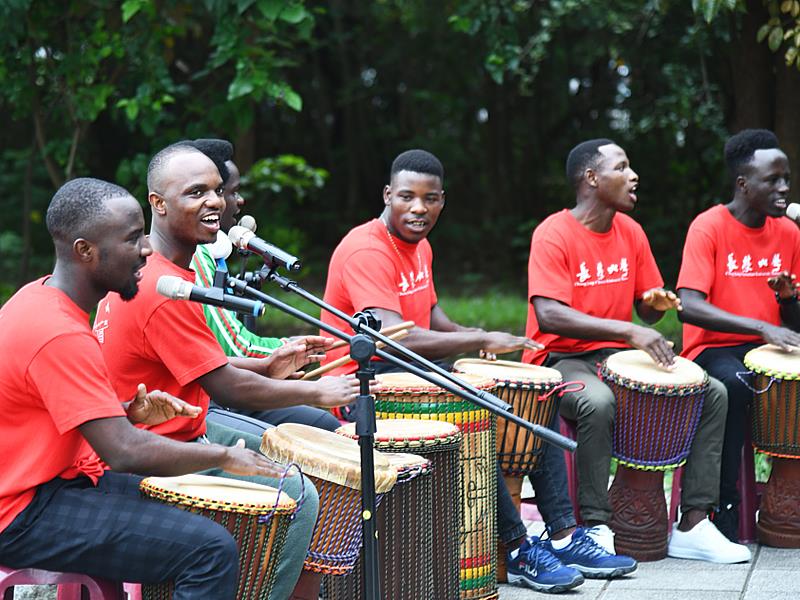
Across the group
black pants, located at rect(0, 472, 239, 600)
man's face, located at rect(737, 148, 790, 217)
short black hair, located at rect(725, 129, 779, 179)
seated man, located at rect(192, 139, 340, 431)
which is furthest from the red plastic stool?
short black hair, located at rect(725, 129, 779, 179)

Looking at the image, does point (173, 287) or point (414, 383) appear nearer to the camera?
point (173, 287)

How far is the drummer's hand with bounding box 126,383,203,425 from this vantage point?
11.1 feet

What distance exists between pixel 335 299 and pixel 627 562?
1754 millimetres

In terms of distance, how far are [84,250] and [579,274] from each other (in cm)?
290

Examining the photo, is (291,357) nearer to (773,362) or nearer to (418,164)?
(418,164)

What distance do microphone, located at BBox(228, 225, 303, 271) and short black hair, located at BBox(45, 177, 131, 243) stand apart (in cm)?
51

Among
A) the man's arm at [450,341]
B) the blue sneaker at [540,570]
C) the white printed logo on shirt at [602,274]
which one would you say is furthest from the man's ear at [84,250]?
the white printed logo on shirt at [602,274]

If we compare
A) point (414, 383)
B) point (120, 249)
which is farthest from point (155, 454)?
point (414, 383)

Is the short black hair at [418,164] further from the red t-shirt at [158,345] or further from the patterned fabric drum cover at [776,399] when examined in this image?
the red t-shirt at [158,345]

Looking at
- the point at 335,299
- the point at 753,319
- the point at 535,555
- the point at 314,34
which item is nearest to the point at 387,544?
the point at 535,555

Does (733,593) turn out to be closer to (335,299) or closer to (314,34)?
(335,299)

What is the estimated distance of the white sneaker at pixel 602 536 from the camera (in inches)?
207

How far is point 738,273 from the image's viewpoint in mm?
5906

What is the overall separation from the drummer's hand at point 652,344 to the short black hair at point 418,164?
1173mm
